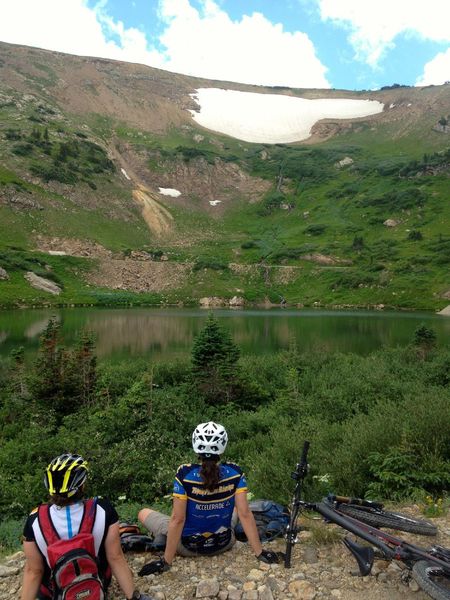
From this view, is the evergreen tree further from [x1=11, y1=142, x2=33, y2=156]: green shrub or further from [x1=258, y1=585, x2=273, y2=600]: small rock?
[x1=11, y1=142, x2=33, y2=156]: green shrub

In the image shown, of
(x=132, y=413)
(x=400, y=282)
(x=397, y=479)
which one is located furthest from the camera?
(x=400, y=282)

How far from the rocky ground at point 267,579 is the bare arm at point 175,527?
0.27 m

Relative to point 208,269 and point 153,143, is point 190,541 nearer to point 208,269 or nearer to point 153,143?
point 208,269

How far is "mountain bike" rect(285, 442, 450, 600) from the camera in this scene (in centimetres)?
476

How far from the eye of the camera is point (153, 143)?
149375 mm

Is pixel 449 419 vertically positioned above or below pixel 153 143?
below

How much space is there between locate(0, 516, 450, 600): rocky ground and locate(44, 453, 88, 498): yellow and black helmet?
1.66m

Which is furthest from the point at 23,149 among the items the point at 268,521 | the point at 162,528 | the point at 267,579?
the point at 267,579

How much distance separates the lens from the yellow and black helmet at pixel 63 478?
13.4 ft

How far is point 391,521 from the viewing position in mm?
6266

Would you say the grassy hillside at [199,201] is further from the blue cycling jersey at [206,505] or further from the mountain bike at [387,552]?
the mountain bike at [387,552]

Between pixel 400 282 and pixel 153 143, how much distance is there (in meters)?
98.8

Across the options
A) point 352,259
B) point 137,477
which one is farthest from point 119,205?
point 137,477

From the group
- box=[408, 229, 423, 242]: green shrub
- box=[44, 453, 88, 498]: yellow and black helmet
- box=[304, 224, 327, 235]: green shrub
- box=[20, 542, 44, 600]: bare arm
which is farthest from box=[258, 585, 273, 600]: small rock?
box=[304, 224, 327, 235]: green shrub
